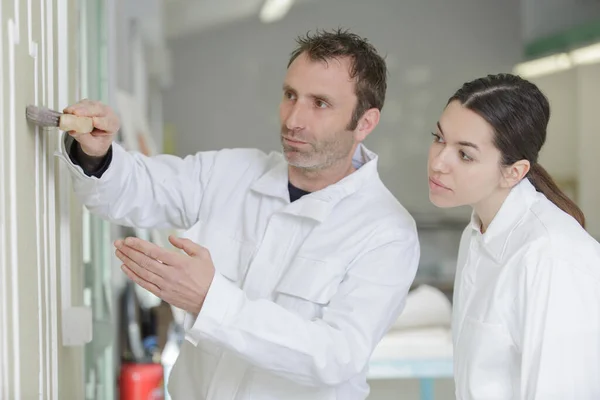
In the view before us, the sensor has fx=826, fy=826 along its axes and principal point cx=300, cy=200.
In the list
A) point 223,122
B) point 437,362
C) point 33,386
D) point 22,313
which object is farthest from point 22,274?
point 223,122

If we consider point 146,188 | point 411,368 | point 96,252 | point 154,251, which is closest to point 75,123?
point 154,251

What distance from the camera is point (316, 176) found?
1729 millimetres

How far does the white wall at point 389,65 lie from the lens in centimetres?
509

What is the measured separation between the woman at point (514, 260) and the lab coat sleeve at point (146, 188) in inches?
21.2

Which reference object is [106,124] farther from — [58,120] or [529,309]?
[529,309]

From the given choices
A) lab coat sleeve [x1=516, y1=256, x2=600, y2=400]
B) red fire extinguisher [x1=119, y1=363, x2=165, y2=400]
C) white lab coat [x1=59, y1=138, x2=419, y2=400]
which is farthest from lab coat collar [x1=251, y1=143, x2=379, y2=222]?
red fire extinguisher [x1=119, y1=363, x2=165, y2=400]

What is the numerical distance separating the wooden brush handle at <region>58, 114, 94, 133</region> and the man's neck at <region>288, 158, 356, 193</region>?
0.53 metres

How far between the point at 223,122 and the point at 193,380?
11.6 feet

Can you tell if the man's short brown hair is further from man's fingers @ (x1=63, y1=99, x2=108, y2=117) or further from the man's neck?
man's fingers @ (x1=63, y1=99, x2=108, y2=117)

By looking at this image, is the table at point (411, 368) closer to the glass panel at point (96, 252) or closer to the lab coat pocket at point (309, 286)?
the glass panel at point (96, 252)

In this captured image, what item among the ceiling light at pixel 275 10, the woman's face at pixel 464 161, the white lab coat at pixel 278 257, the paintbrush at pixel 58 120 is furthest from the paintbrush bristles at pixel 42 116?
the ceiling light at pixel 275 10

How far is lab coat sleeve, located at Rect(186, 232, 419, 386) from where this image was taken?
1352 mm

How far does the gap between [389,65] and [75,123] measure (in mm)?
4031

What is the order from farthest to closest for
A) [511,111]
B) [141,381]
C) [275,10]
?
[275,10] → [141,381] → [511,111]
